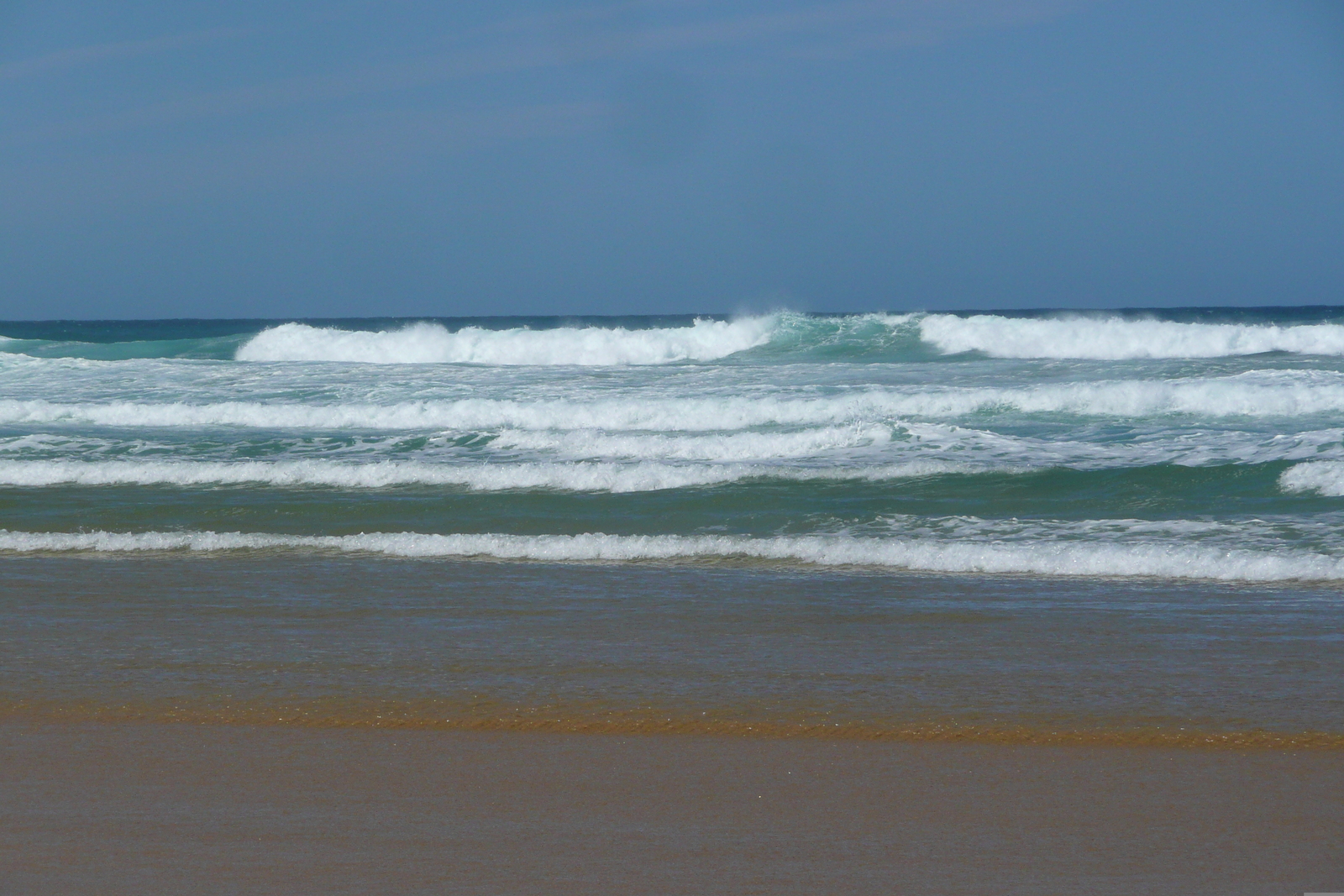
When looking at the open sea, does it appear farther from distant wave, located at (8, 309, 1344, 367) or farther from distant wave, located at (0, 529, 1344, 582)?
distant wave, located at (8, 309, 1344, 367)

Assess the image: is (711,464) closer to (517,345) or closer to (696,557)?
(696,557)

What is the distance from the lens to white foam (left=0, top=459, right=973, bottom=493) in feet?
34.5

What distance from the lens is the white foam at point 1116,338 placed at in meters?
26.0

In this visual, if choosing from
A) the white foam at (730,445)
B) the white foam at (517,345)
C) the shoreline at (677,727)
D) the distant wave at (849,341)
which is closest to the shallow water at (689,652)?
the shoreline at (677,727)

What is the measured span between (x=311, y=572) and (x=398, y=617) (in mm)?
1493

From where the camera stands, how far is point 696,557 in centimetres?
753

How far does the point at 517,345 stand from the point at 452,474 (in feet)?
65.0

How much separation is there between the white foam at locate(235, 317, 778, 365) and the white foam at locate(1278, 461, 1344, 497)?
60.0 ft

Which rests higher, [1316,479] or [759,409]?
[759,409]

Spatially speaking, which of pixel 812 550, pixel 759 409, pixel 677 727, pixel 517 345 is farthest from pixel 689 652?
pixel 517 345

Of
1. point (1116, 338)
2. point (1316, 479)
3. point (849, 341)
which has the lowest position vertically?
point (1316, 479)

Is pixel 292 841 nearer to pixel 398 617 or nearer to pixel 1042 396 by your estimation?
pixel 398 617

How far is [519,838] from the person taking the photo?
3.11 metres

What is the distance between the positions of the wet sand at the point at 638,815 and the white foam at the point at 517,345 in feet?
78.4
